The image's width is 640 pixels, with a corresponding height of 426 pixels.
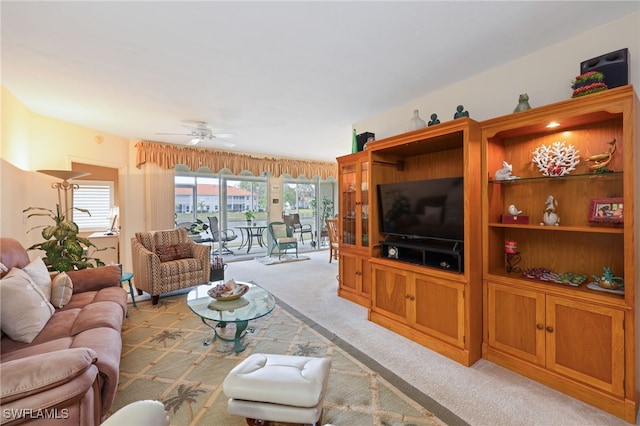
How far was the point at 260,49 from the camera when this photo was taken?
2271 millimetres

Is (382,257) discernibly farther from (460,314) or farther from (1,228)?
(1,228)

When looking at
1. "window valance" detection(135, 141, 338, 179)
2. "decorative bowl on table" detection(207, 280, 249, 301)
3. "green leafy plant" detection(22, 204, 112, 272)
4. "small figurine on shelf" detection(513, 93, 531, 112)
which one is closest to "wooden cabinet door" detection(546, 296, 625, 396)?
"small figurine on shelf" detection(513, 93, 531, 112)

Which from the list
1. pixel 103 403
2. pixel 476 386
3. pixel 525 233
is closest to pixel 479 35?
pixel 525 233

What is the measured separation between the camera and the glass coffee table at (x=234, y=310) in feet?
7.66

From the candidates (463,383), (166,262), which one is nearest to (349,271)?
(463,383)

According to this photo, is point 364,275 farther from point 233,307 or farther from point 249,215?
point 249,215

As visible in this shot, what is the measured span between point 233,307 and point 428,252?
1991mm

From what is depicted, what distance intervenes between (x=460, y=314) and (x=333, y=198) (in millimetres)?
6405

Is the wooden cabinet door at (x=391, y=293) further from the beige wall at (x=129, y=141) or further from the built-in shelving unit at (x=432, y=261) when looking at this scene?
the beige wall at (x=129, y=141)

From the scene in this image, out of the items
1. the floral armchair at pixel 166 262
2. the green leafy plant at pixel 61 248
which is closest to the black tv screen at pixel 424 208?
the floral armchair at pixel 166 262

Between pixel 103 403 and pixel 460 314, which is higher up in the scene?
pixel 460 314

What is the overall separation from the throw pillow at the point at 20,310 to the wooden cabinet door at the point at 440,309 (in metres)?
2.97

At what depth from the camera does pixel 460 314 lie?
231 centimetres

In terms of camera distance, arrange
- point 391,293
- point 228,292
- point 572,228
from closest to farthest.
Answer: point 572,228, point 228,292, point 391,293
